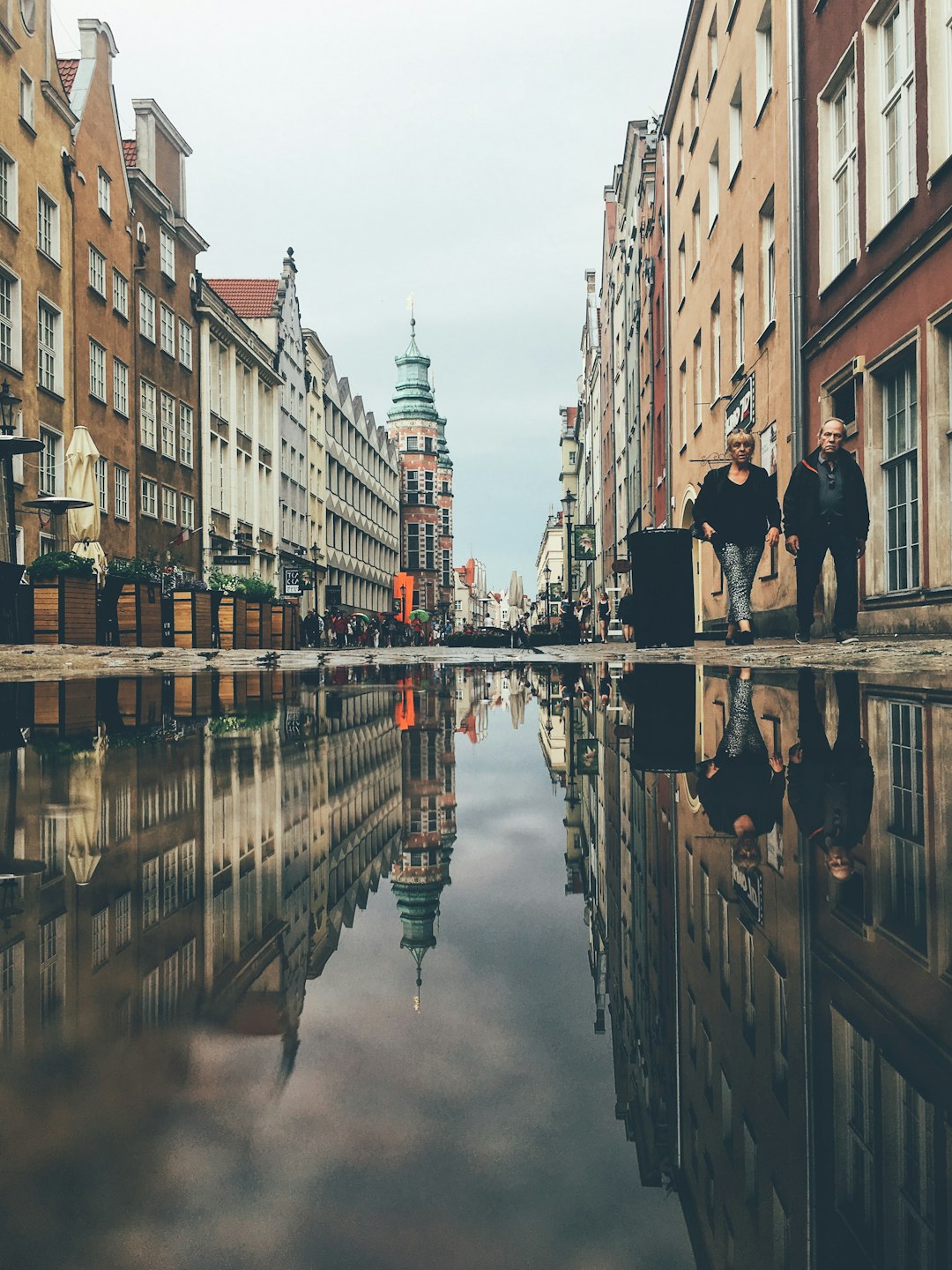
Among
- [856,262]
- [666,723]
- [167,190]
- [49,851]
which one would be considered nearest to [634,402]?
[167,190]

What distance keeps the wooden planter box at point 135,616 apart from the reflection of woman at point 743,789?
693 inches

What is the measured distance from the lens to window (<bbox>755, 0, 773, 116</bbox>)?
18.7 meters

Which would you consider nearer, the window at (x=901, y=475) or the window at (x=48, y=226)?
the window at (x=901, y=475)

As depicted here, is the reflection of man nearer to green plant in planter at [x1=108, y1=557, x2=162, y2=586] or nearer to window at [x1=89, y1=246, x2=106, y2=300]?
green plant in planter at [x1=108, y1=557, x2=162, y2=586]

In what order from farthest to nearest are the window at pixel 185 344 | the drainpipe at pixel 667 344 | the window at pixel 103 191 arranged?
1. the window at pixel 185 344
2. the window at pixel 103 191
3. the drainpipe at pixel 667 344

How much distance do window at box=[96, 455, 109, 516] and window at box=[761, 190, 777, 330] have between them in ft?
58.0

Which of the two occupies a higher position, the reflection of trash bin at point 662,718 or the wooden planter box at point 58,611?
the wooden planter box at point 58,611

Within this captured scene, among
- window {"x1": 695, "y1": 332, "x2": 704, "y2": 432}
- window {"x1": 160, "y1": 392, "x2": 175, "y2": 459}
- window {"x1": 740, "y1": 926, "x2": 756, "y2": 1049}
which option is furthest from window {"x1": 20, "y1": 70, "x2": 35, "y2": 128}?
window {"x1": 740, "y1": 926, "x2": 756, "y2": 1049}

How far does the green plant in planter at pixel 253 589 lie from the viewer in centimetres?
2395

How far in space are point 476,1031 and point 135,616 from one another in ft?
66.7

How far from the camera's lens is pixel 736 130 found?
21.9 meters

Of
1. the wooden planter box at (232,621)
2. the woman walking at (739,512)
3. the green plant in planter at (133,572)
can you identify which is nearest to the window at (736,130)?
the woman walking at (739,512)

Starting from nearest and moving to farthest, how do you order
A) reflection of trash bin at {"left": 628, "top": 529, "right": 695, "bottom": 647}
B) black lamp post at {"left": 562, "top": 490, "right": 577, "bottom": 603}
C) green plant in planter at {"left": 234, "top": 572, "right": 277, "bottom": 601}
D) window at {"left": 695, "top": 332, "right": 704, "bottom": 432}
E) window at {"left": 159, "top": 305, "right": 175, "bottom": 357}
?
reflection of trash bin at {"left": 628, "top": 529, "right": 695, "bottom": 647} < green plant in planter at {"left": 234, "top": 572, "right": 277, "bottom": 601} < window at {"left": 695, "top": 332, "right": 704, "bottom": 432} < window at {"left": 159, "top": 305, "right": 175, "bottom": 357} < black lamp post at {"left": 562, "top": 490, "right": 577, "bottom": 603}

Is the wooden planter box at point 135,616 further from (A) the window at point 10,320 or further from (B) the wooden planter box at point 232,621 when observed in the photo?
(A) the window at point 10,320
